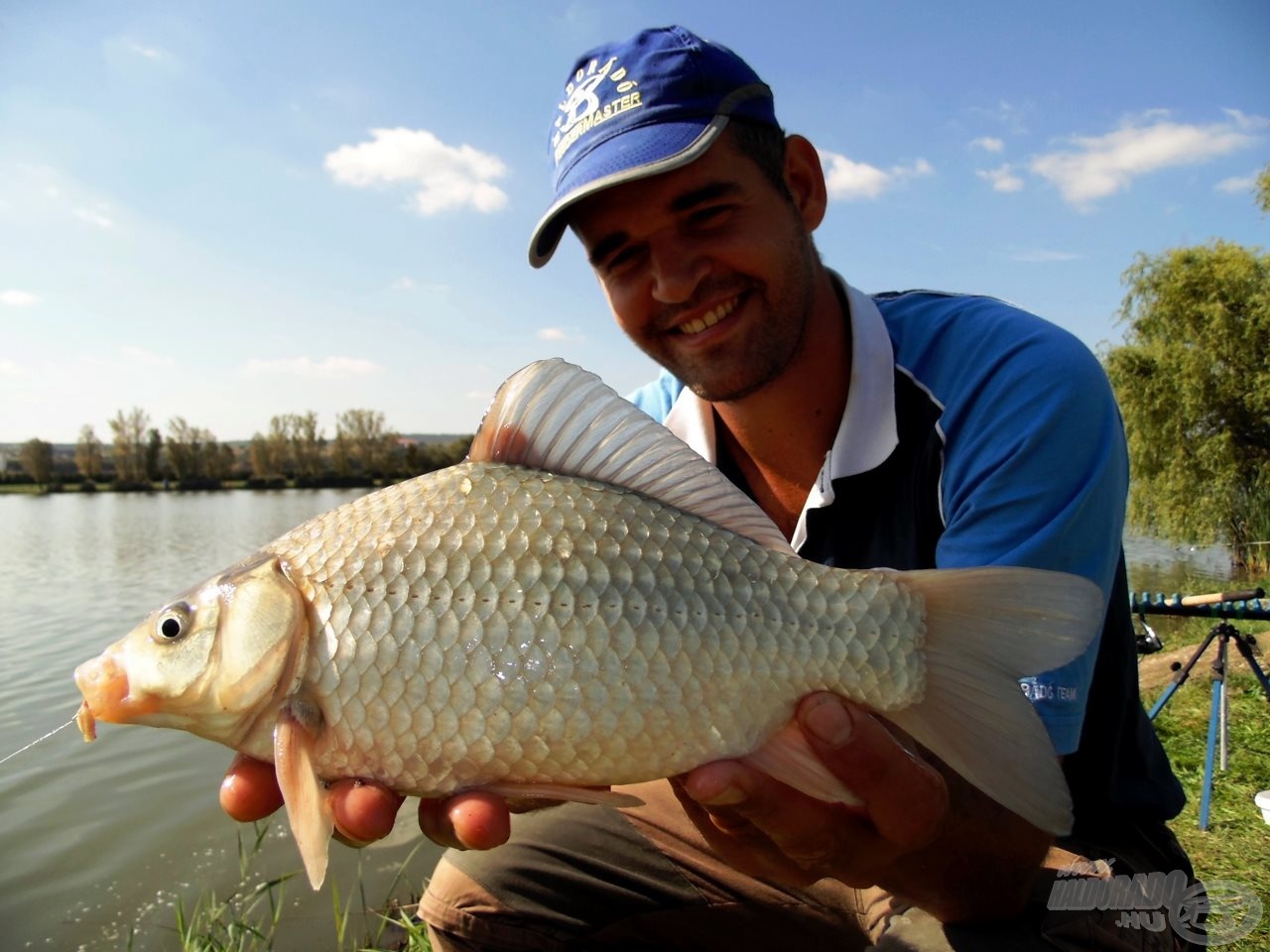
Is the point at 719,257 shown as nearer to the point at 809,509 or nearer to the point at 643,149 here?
the point at 643,149

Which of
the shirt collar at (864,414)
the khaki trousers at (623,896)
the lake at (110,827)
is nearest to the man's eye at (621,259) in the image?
the shirt collar at (864,414)

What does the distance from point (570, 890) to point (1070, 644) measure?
1.20 meters

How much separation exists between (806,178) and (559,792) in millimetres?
1555

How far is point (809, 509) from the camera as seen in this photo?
156 centimetres

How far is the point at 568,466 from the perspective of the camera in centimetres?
117

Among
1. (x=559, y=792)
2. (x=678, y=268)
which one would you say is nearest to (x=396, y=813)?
(x=559, y=792)

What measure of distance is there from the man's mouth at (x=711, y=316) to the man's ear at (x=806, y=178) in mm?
343

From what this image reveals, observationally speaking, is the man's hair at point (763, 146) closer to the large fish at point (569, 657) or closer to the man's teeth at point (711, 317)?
the man's teeth at point (711, 317)

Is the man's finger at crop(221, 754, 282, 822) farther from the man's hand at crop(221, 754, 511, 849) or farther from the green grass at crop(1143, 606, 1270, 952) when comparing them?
the green grass at crop(1143, 606, 1270, 952)

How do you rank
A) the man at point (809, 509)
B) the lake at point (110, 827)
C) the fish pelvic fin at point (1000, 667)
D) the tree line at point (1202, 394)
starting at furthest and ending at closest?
the tree line at point (1202, 394), the lake at point (110, 827), the man at point (809, 509), the fish pelvic fin at point (1000, 667)

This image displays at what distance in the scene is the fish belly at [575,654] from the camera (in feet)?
3.19

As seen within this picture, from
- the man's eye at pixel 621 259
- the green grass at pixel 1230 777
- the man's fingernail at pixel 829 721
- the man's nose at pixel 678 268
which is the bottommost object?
the green grass at pixel 1230 777

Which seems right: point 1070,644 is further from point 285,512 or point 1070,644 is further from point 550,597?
point 285,512

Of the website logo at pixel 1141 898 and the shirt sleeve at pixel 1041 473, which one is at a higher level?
the shirt sleeve at pixel 1041 473
